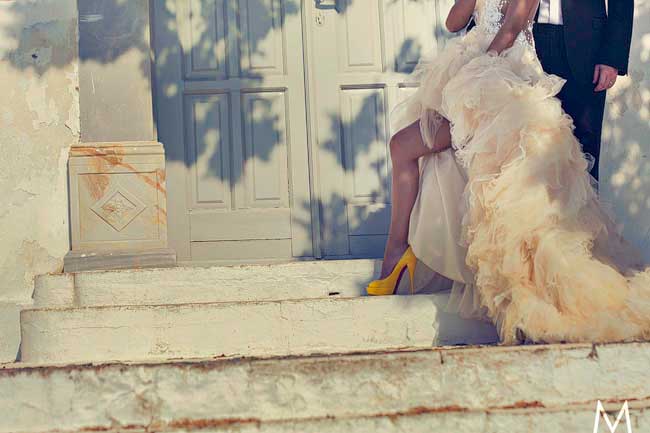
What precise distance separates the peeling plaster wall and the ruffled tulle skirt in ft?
7.77

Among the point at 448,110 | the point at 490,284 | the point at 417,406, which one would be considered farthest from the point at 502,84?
the point at 417,406

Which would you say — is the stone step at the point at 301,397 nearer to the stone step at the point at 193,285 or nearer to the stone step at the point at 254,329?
the stone step at the point at 254,329

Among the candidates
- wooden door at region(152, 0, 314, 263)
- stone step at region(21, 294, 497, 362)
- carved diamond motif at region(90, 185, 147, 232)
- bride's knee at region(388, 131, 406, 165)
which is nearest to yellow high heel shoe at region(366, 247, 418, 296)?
stone step at region(21, 294, 497, 362)

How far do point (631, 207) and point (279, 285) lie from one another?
8.16 ft

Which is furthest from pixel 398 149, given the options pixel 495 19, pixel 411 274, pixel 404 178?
pixel 495 19

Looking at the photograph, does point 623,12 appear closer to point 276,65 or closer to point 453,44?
point 453,44

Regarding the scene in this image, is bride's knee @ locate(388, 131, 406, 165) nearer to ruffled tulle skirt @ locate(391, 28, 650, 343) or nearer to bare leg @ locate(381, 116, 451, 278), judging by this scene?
bare leg @ locate(381, 116, 451, 278)

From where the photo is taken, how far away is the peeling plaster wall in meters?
4.95

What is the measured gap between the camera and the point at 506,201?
3.21 m

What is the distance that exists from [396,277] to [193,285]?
1.11 m

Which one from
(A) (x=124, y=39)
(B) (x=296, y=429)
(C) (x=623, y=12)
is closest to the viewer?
(B) (x=296, y=429)

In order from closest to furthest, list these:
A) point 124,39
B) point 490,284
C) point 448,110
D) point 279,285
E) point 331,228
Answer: point 490,284 < point 448,110 < point 279,285 < point 124,39 < point 331,228

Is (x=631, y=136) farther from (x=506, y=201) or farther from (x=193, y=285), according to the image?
(x=193, y=285)

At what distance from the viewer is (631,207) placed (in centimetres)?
542
